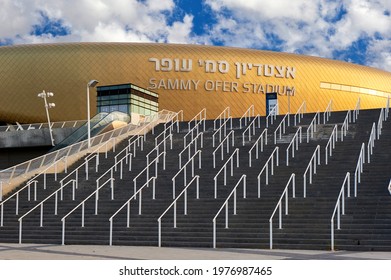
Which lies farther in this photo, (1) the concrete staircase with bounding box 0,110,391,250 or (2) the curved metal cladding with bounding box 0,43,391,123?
(2) the curved metal cladding with bounding box 0,43,391,123

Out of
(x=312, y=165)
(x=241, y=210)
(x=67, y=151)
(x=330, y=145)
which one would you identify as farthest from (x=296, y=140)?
(x=67, y=151)

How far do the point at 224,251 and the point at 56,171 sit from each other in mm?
11189

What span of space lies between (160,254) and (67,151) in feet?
41.2

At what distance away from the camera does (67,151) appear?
2581cm

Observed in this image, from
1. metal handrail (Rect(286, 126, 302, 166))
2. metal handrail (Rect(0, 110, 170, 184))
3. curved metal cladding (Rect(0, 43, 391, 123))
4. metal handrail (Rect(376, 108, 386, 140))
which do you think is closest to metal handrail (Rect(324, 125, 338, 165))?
metal handrail (Rect(286, 126, 302, 166))

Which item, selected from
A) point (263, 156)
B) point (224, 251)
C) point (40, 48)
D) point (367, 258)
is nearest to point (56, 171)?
Result: point (263, 156)

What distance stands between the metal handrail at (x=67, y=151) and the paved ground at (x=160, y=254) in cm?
789

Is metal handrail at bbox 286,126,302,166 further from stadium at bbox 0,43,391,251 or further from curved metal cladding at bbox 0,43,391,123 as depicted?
curved metal cladding at bbox 0,43,391,123

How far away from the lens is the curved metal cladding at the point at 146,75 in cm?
5375

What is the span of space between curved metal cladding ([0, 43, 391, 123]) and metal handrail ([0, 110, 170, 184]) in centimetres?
2189

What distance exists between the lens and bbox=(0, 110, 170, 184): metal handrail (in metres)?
23.6

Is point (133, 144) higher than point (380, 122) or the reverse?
the reverse

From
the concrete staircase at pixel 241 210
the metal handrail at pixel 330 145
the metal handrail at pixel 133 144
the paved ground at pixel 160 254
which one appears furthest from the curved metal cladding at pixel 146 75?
the paved ground at pixel 160 254

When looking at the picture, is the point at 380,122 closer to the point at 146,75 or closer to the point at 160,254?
the point at 160,254
